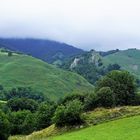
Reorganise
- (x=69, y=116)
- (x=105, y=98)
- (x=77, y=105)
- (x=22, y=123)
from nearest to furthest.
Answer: (x=69, y=116) → (x=77, y=105) → (x=105, y=98) → (x=22, y=123)

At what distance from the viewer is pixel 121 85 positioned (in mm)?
117562

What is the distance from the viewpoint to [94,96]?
10731 cm

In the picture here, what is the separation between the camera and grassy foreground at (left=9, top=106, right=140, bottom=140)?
7450cm

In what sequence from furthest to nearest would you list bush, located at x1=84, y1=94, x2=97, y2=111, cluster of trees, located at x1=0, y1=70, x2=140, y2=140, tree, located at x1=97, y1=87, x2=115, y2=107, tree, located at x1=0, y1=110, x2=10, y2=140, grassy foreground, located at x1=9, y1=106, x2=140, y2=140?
tree, located at x1=0, y1=110, x2=10, y2=140 → bush, located at x1=84, y1=94, x2=97, y2=111 → tree, located at x1=97, y1=87, x2=115, y2=107 → cluster of trees, located at x1=0, y1=70, x2=140, y2=140 → grassy foreground, located at x1=9, y1=106, x2=140, y2=140

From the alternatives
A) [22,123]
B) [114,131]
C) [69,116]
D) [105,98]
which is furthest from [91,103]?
[22,123]

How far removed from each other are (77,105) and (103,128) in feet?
47.0

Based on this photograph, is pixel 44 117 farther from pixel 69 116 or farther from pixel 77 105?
pixel 69 116

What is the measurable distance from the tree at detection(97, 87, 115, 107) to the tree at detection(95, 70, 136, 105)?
8545 millimetres

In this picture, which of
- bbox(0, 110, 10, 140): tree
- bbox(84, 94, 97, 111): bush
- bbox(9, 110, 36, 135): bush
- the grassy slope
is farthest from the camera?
bbox(9, 110, 36, 135): bush

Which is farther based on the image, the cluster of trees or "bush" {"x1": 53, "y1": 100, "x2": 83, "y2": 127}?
the cluster of trees

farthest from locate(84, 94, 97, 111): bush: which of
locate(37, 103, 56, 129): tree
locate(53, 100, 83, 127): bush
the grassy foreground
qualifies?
locate(37, 103, 56, 129): tree

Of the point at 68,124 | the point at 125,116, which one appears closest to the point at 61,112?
the point at 68,124

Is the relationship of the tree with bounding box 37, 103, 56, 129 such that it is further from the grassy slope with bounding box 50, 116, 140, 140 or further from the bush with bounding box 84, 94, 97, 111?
the grassy slope with bounding box 50, 116, 140, 140

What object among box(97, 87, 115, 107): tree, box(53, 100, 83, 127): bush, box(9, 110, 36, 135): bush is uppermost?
box(97, 87, 115, 107): tree
